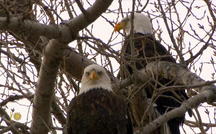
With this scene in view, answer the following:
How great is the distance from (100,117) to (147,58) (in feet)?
2.27

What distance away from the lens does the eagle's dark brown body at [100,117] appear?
392 centimetres

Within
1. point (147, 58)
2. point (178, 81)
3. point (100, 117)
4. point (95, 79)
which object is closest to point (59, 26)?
point (147, 58)

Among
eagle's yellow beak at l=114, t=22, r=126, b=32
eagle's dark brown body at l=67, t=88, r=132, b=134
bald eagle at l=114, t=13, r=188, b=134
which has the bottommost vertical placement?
eagle's dark brown body at l=67, t=88, r=132, b=134

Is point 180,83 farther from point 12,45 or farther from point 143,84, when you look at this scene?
point 12,45

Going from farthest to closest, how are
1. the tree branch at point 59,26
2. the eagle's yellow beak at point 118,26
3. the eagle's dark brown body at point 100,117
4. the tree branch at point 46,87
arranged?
the eagle's yellow beak at point 118,26 < the eagle's dark brown body at point 100,117 < the tree branch at point 46,87 < the tree branch at point 59,26

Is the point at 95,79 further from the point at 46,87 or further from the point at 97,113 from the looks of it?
the point at 46,87

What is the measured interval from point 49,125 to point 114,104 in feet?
2.69

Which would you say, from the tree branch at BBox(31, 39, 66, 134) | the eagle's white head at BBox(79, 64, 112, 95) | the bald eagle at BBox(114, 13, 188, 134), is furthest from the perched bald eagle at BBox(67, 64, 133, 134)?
the tree branch at BBox(31, 39, 66, 134)

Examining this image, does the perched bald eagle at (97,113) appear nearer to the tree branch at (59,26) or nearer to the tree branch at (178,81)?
the tree branch at (178,81)

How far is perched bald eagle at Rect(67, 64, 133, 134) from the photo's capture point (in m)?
3.93

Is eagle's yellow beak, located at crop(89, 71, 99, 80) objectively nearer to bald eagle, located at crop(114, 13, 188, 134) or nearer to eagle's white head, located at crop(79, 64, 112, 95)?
eagle's white head, located at crop(79, 64, 112, 95)

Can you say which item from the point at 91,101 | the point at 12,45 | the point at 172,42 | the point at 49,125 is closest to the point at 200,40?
the point at 172,42

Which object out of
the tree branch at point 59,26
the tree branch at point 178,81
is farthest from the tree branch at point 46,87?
the tree branch at point 178,81

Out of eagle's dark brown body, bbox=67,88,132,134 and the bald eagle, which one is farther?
eagle's dark brown body, bbox=67,88,132,134
